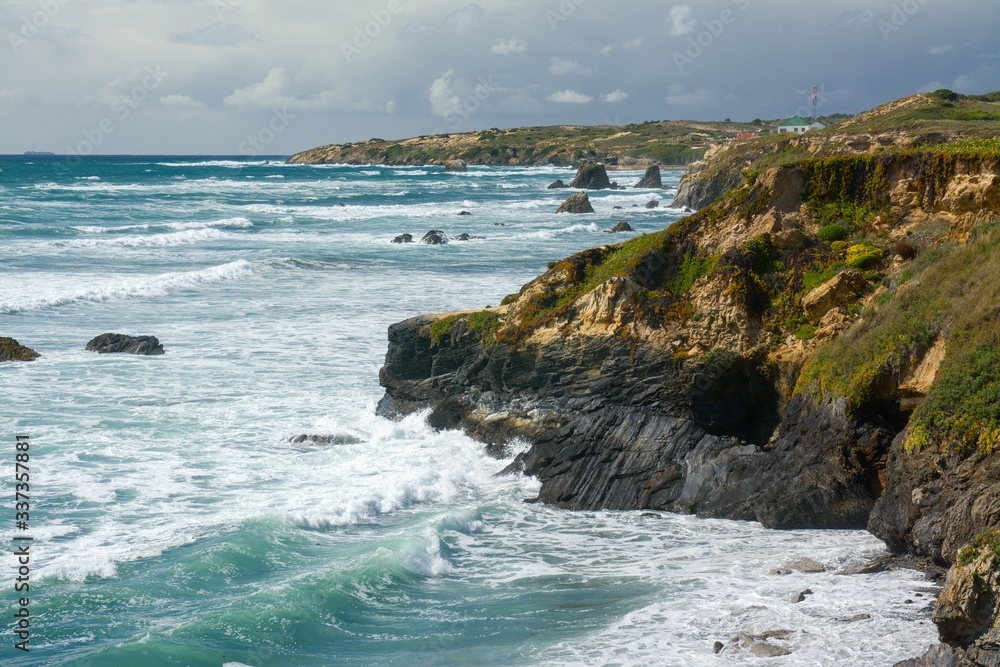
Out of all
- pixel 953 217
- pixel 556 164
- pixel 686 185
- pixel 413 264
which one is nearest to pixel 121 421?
pixel 953 217

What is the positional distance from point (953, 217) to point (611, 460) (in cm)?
668

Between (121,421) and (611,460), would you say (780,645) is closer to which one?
(611,460)

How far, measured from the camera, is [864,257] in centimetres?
1552

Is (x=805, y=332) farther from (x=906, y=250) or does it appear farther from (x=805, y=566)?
(x=805, y=566)

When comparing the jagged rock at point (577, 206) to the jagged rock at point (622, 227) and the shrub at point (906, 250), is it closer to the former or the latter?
the jagged rock at point (622, 227)

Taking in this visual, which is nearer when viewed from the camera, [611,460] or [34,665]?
[34,665]

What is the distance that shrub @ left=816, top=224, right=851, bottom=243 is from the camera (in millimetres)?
16359

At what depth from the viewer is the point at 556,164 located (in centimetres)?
16288

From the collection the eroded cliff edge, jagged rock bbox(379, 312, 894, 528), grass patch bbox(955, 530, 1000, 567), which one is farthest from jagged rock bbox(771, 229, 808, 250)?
grass patch bbox(955, 530, 1000, 567)

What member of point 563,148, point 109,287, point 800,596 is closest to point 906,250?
point 800,596

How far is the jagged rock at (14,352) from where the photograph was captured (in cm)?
2306

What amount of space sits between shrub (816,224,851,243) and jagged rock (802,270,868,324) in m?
1.18

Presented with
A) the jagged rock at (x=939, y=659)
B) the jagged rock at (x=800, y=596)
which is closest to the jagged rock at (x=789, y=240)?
the jagged rock at (x=800, y=596)

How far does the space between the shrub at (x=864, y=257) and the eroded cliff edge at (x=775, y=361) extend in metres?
0.02
